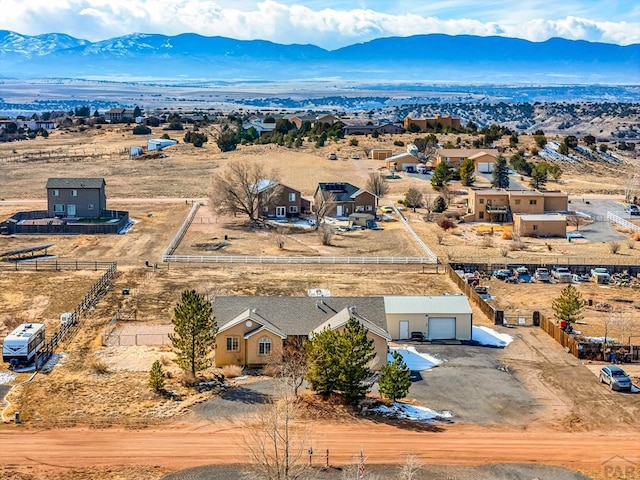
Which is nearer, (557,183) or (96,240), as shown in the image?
(96,240)

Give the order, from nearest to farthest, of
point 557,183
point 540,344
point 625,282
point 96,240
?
point 540,344, point 625,282, point 96,240, point 557,183

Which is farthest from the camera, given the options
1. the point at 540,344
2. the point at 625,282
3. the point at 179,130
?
the point at 179,130

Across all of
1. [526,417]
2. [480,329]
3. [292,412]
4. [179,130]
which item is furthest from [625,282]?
[179,130]

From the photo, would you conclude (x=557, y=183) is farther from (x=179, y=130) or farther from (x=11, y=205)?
(x=179, y=130)

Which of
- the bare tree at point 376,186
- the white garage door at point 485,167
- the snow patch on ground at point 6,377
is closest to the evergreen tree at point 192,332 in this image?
the snow patch on ground at point 6,377

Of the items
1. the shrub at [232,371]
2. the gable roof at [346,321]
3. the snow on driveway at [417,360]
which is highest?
the gable roof at [346,321]

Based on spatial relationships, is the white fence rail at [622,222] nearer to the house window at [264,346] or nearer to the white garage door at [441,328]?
the white garage door at [441,328]

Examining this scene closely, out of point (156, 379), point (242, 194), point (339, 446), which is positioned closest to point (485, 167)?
point (242, 194)

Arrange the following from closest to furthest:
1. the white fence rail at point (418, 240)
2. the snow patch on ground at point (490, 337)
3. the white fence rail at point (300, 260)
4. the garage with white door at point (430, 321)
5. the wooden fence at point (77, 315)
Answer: the wooden fence at point (77, 315) < the snow patch on ground at point (490, 337) < the garage with white door at point (430, 321) < the white fence rail at point (300, 260) < the white fence rail at point (418, 240)
